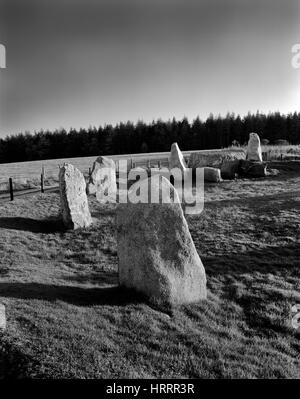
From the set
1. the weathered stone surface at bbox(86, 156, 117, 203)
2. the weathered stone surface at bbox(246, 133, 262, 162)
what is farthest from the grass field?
the weathered stone surface at bbox(246, 133, 262, 162)

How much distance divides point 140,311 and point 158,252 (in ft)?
4.76

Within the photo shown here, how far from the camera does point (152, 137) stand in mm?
81312

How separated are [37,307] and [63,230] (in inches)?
343

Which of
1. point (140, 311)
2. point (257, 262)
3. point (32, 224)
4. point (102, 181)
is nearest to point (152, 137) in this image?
point (102, 181)

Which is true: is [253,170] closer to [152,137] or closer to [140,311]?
[140,311]

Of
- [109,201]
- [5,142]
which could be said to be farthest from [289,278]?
[5,142]

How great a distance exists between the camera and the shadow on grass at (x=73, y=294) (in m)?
8.25

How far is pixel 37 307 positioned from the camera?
7.56 metres

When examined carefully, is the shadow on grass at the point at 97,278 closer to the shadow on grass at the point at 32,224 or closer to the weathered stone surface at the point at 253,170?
the shadow on grass at the point at 32,224

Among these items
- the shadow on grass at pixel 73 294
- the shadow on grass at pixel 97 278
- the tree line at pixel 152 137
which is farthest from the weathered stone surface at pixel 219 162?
the tree line at pixel 152 137
